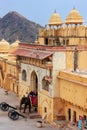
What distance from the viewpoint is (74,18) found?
139 feet

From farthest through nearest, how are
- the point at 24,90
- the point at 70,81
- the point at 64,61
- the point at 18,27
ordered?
1. the point at 18,27
2. the point at 24,90
3. the point at 64,61
4. the point at 70,81

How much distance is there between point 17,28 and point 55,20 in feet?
359

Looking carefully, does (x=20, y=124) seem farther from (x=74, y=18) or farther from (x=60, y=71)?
(x=74, y=18)

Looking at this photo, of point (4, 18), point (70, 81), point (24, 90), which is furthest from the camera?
point (4, 18)

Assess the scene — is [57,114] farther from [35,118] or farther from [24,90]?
[24,90]

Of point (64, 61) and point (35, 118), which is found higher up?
point (64, 61)

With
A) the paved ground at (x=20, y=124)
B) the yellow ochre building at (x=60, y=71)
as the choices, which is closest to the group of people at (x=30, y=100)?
the yellow ochre building at (x=60, y=71)

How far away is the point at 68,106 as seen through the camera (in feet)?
105

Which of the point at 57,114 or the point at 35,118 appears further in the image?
the point at 35,118

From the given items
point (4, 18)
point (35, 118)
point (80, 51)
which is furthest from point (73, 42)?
point (4, 18)

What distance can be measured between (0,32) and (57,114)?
131076 millimetres

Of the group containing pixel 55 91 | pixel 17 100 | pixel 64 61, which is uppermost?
pixel 64 61

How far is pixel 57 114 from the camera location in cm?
3272

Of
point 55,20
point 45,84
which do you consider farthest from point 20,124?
point 55,20
